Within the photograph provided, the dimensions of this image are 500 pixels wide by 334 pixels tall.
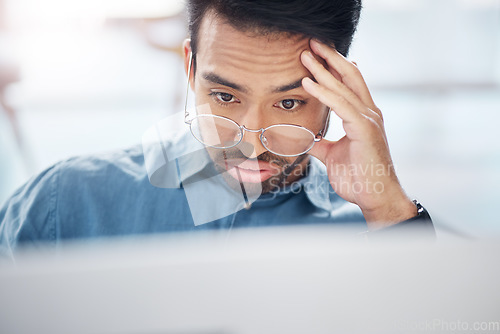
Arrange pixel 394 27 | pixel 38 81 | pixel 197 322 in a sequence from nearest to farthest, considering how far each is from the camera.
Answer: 1. pixel 197 322
2. pixel 38 81
3. pixel 394 27

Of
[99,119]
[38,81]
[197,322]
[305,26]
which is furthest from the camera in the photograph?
[38,81]

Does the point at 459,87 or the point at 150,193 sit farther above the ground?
the point at 150,193

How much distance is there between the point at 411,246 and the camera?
1.24ft

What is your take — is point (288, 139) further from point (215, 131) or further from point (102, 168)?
point (102, 168)

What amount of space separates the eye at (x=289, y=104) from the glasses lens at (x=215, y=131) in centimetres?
9

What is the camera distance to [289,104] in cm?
83

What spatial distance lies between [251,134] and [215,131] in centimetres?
7

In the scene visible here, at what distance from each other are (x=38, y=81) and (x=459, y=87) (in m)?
2.71

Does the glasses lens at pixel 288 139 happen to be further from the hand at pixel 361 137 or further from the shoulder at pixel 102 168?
the shoulder at pixel 102 168

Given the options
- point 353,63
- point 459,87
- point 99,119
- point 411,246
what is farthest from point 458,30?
point 411,246

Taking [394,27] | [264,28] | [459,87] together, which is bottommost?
[459,87]

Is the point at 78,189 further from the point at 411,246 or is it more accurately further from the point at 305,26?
the point at 411,246

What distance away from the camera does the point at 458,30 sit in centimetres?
310

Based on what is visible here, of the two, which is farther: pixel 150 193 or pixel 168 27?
pixel 168 27
